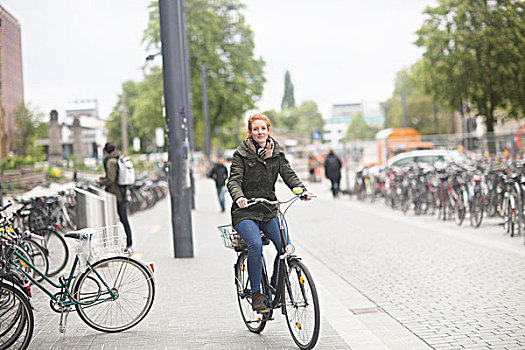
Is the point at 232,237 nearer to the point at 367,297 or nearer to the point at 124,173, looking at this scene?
the point at 367,297

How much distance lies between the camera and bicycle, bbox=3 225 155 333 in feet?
17.8

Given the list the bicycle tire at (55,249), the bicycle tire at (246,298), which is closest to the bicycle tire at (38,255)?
the bicycle tire at (55,249)

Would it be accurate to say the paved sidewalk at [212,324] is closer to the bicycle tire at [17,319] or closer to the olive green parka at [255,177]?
the bicycle tire at [17,319]

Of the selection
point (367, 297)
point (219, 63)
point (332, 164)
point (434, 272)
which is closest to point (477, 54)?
point (332, 164)

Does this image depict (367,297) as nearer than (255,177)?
No

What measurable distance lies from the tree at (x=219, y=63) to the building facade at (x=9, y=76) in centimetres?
3234

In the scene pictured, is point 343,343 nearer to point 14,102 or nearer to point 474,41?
point 14,102

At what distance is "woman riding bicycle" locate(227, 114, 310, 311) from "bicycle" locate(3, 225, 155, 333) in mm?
1014

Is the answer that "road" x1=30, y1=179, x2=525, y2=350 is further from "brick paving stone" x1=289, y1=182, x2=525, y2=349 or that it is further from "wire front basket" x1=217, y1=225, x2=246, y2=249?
"wire front basket" x1=217, y1=225, x2=246, y2=249

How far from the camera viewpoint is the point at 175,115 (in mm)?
9766

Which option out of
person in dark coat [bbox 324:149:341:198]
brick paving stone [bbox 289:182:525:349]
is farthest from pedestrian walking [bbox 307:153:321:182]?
brick paving stone [bbox 289:182:525:349]

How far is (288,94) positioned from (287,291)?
16225 cm

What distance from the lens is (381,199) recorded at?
22.1m

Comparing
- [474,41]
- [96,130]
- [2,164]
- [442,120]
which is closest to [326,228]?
[2,164]
